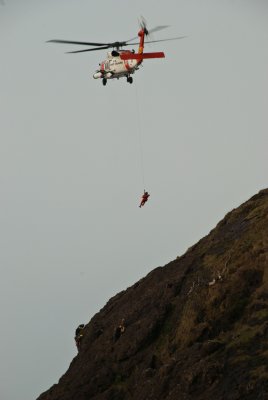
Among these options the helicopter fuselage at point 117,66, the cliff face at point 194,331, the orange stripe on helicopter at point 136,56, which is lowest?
the cliff face at point 194,331

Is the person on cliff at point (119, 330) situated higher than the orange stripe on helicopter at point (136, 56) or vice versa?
the orange stripe on helicopter at point (136, 56)

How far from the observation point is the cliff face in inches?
2077

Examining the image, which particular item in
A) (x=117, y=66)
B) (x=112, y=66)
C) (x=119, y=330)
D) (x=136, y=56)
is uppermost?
(x=112, y=66)

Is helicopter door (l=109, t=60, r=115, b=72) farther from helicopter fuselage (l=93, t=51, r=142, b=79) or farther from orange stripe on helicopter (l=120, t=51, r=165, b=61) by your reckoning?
orange stripe on helicopter (l=120, t=51, r=165, b=61)

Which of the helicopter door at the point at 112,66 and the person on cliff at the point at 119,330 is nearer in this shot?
the person on cliff at the point at 119,330

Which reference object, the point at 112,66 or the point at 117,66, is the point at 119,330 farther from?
the point at 112,66

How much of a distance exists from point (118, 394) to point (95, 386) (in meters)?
3.77

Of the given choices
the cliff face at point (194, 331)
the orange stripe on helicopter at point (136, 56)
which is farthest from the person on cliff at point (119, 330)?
the orange stripe on helicopter at point (136, 56)

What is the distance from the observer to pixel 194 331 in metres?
60.1

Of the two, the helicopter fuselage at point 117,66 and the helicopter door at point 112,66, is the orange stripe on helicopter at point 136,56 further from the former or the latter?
the helicopter door at point 112,66

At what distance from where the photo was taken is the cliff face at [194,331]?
52750mm

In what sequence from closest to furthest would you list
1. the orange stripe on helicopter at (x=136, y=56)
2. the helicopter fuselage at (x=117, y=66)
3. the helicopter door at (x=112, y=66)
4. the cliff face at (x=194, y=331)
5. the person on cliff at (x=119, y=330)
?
the cliff face at (x=194, y=331) < the person on cliff at (x=119, y=330) < the orange stripe on helicopter at (x=136, y=56) < the helicopter fuselage at (x=117, y=66) < the helicopter door at (x=112, y=66)

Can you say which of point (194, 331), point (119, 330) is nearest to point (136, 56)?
point (119, 330)

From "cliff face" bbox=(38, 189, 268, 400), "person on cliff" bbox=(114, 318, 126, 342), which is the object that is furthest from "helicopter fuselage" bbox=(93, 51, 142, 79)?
"person on cliff" bbox=(114, 318, 126, 342)
